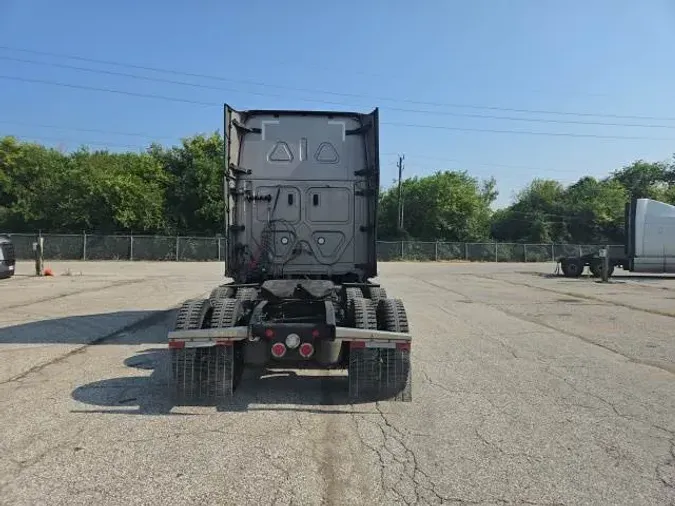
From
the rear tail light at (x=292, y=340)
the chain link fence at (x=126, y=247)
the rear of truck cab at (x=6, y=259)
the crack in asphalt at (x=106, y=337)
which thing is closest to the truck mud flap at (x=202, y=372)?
the rear tail light at (x=292, y=340)

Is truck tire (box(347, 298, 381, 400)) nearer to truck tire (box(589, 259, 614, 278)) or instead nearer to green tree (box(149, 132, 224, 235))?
truck tire (box(589, 259, 614, 278))

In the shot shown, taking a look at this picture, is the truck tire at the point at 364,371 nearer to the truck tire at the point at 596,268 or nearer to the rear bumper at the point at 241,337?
the rear bumper at the point at 241,337

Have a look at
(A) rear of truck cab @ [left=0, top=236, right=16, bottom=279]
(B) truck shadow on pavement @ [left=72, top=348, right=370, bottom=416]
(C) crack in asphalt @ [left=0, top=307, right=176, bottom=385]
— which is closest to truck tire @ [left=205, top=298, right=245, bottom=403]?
(B) truck shadow on pavement @ [left=72, top=348, right=370, bottom=416]

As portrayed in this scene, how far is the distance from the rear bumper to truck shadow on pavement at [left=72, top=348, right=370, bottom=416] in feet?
1.99

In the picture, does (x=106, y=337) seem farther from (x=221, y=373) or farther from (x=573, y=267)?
(x=573, y=267)

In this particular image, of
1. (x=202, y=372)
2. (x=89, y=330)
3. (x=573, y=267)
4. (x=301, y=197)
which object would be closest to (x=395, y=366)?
(x=202, y=372)

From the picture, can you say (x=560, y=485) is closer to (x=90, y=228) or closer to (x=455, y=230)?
(x=90, y=228)

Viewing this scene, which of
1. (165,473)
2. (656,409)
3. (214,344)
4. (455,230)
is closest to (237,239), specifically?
(214,344)

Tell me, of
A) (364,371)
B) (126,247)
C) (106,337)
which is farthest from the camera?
(126,247)

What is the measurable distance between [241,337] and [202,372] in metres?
0.51

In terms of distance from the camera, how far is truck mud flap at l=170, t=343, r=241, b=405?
5.69 metres

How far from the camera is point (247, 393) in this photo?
20.3 feet

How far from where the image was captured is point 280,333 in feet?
18.6

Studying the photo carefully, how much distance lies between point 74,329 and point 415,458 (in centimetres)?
808
